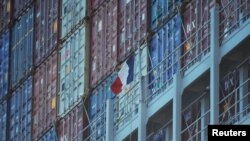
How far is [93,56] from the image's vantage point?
122ft

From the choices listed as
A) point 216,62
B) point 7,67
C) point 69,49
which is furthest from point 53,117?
point 216,62

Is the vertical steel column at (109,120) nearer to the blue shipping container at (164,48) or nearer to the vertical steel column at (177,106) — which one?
the vertical steel column at (177,106)

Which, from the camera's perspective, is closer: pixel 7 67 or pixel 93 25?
pixel 93 25

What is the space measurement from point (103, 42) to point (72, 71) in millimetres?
2576

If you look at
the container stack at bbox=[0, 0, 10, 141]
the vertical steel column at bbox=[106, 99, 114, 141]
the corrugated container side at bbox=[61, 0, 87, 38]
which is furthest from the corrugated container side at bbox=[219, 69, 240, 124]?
the container stack at bbox=[0, 0, 10, 141]

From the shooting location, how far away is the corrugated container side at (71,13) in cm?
3869

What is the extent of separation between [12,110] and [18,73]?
127 cm

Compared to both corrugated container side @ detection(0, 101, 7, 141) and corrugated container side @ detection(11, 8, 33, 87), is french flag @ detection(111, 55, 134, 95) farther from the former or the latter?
corrugated container side @ detection(0, 101, 7, 141)

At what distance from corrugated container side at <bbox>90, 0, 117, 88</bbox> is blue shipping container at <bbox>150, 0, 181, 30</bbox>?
9.69ft

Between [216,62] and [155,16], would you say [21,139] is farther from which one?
[216,62]

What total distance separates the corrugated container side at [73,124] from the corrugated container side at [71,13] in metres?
2.60

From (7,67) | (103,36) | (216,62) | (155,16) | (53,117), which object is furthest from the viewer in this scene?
(7,67)

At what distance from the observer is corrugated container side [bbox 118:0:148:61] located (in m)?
33.1

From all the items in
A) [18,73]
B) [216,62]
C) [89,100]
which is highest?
[18,73]
